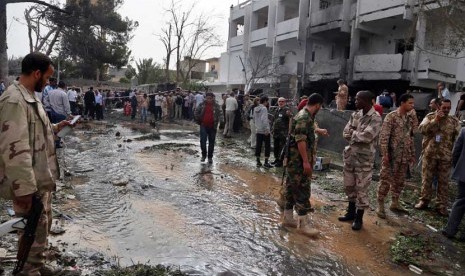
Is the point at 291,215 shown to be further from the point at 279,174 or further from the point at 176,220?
the point at 279,174

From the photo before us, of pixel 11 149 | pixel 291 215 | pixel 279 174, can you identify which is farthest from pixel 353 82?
pixel 11 149

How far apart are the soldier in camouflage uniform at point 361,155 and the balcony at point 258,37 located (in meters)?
23.3

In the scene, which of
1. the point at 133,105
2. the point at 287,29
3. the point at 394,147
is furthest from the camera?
the point at 287,29

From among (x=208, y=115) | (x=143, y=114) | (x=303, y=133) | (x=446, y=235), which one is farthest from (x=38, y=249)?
(x=143, y=114)

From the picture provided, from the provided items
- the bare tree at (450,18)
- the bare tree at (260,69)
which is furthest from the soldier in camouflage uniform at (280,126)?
the bare tree at (260,69)

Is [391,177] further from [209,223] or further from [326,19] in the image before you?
[326,19]

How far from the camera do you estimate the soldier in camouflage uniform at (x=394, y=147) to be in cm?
571

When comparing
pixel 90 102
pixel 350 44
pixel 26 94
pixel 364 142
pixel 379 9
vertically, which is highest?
pixel 379 9

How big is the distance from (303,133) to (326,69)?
16.8 metres

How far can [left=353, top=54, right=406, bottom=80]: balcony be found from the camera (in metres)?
16.9

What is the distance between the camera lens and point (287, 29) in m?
24.8

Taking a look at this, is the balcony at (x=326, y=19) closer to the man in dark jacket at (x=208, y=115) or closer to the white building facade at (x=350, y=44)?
the white building facade at (x=350, y=44)

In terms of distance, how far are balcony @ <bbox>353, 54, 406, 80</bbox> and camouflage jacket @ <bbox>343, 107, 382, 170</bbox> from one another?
13.1 m

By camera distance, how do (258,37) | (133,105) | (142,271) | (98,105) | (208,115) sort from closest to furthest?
(142,271) < (208,115) < (98,105) < (133,105) < (258,37)
